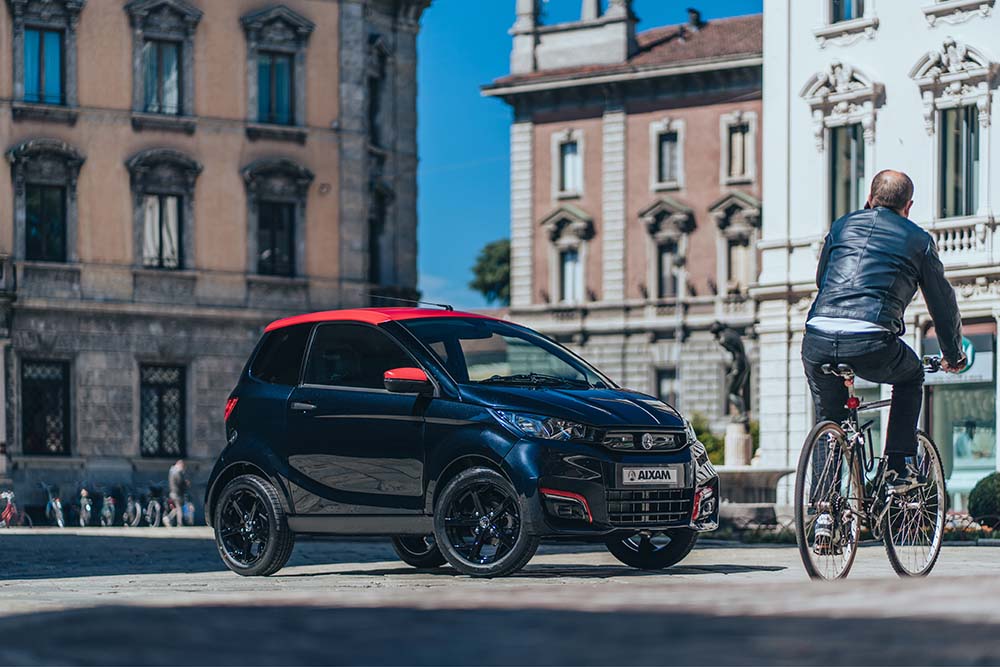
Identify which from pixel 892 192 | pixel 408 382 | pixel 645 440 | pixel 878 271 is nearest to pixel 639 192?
pixel 408 382

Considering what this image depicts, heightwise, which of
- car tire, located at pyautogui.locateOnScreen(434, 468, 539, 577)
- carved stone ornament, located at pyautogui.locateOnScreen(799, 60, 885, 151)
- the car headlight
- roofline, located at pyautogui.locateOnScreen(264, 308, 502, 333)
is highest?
carved stone ornament, located at pyautogui.locateOnScreen(799, 60, 885, 151)

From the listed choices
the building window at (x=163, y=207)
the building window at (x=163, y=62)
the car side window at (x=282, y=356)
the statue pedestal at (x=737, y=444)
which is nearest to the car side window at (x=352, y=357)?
the car side window at (x=282, y=356)

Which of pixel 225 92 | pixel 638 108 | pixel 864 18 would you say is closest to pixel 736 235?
pixel 638 108

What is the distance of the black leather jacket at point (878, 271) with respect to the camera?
28.3 feet

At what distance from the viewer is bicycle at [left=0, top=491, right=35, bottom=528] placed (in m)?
35.3

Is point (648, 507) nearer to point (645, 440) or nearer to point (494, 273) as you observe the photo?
point (645, 440)

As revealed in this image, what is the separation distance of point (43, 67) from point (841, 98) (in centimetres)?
1678

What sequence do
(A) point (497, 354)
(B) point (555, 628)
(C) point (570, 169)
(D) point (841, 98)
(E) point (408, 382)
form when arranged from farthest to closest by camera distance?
(C) point (570, 169) < (D) point (841, 98) < (A) point (497, 354) < (E) point (408, 382) < (B) point (555, 628)

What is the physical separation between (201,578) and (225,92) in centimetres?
3107

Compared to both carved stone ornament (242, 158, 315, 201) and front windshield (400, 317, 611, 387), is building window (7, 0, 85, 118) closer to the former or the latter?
carved stone ornament (242, 158, 315, 201)

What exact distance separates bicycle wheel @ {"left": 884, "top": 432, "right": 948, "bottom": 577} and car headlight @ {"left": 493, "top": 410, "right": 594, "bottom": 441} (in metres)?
1.85

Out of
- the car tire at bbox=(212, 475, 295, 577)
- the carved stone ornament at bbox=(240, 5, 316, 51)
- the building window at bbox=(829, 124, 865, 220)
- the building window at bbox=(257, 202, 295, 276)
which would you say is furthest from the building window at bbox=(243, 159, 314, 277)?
the car tire at bbox=(212, 475, 295, 577)

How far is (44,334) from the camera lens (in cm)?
3891

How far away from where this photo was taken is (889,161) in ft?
108
